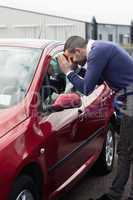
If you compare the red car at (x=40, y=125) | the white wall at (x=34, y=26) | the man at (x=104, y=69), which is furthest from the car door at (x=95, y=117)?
the white wall at (x=34, y=26)

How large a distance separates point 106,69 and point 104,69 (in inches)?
1.2

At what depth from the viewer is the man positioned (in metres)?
4.75

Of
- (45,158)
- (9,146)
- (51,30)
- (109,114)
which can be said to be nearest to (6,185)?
(9,146)

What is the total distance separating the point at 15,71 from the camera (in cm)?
489

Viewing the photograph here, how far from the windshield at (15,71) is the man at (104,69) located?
0.29 metres

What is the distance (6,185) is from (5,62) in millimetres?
1598

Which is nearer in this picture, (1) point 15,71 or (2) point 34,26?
(1) point 15,71

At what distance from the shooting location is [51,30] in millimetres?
16594

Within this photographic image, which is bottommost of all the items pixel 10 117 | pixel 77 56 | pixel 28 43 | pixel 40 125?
pixel 40 125

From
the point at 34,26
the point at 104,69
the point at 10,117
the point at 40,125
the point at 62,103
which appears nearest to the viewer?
the point at 10,117

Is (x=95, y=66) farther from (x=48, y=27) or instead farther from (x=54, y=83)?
(x=48, y=27)

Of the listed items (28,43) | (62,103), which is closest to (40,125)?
(62,103)

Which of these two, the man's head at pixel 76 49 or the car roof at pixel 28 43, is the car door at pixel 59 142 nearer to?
the man's head at pixel 76 49

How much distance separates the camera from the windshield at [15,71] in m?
4.59
